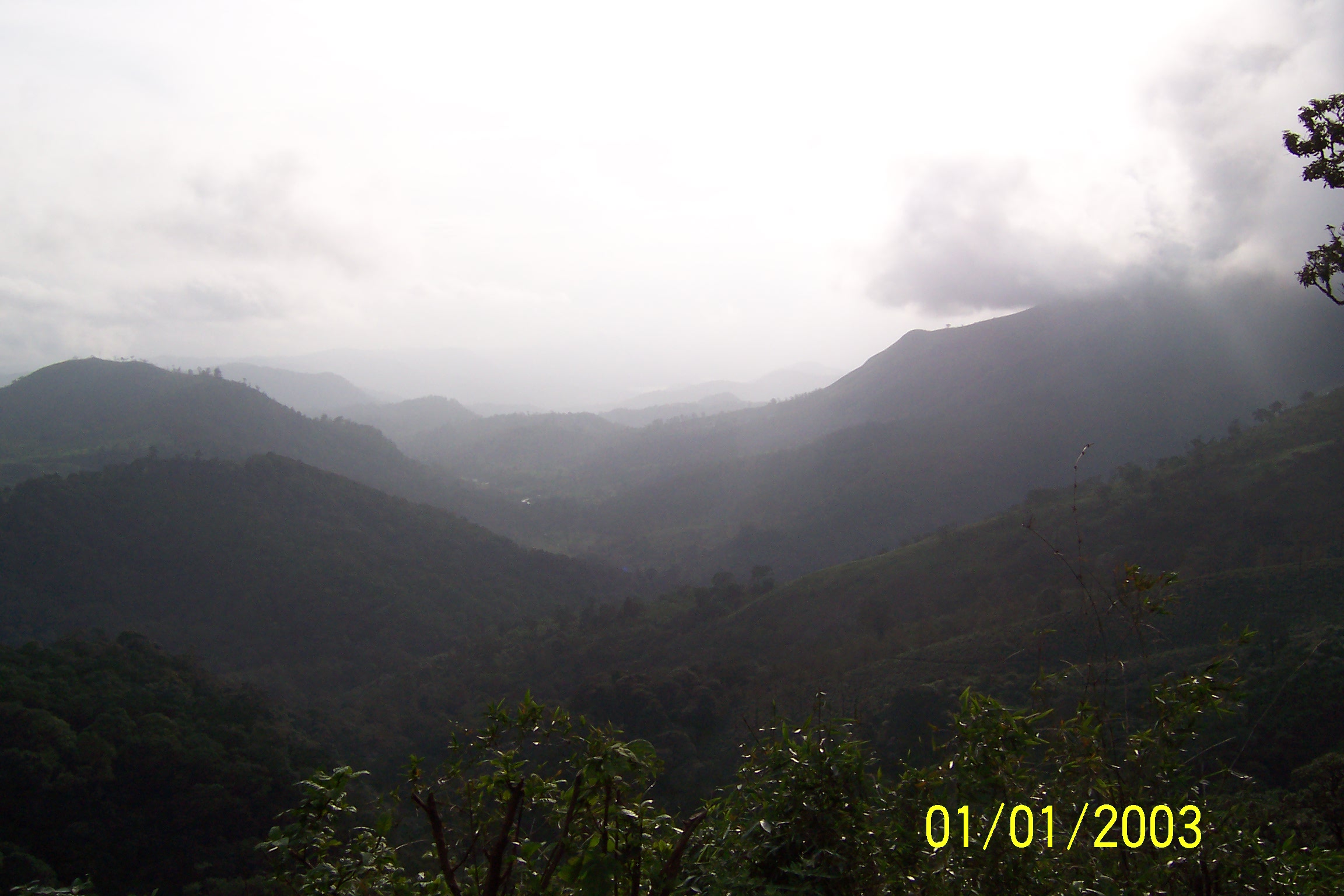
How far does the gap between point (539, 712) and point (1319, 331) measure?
431 ft

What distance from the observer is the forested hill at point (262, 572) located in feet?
195

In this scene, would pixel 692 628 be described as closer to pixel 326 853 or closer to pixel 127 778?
pixel 127 778

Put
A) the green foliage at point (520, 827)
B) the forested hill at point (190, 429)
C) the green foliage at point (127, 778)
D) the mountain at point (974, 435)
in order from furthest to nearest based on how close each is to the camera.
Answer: the forested hill at point (190, 429) < the mountain at point (974, 435) < the green foliage at point (127, 778) < the green foliage at point (520, 827)

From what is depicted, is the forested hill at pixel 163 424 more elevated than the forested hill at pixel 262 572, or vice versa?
the forested hill at pixel 163 424

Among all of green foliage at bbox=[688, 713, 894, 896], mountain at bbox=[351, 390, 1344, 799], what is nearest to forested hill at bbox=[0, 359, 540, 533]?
mountain at bbox=[351, 390, 1344, 799]

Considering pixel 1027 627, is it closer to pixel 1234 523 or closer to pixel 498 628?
pixel 1234 523

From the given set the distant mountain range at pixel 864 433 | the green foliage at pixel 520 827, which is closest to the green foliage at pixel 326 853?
the green foliage at pixel 520 827

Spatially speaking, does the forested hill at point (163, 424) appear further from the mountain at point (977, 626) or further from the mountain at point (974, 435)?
the mountain at point (977, 626)

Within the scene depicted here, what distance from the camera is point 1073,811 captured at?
11.9ft

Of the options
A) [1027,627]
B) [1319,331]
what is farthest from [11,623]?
[1319,331]
